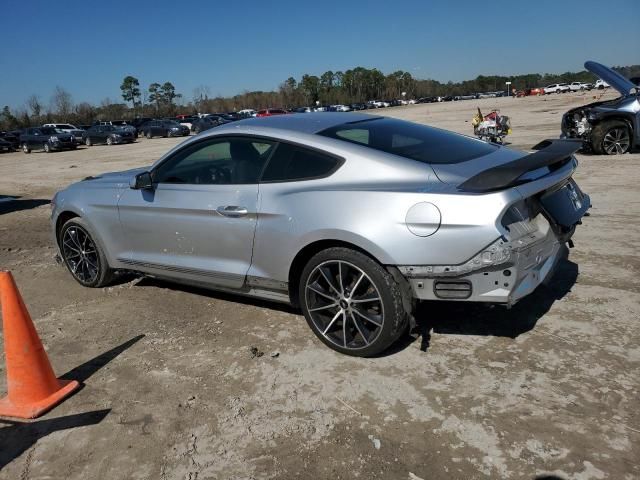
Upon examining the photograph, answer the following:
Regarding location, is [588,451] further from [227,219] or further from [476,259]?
[227,219]

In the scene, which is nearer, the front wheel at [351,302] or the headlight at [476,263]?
the headlight at [476,263]

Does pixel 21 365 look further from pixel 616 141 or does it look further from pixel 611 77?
pixel 616 141

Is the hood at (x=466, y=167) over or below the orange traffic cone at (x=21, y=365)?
over

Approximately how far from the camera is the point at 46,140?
31641 mm

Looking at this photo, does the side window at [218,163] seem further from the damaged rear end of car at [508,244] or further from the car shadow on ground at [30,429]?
the car shadow on ground at [30,429]

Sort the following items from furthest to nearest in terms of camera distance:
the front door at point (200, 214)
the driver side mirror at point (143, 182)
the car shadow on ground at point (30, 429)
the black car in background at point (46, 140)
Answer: the black car in background at point (46, 140)
the driver side mirror at point (143, 182)
the front door at point (200, 214)
the car shadow on ground at point (30, 429)

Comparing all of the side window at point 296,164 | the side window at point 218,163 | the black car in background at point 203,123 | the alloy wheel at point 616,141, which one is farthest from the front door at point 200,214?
the black car in background at point 203,123

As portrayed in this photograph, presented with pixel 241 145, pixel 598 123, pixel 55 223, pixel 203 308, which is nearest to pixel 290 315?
pixel 203 308

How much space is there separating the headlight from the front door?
4.36ft

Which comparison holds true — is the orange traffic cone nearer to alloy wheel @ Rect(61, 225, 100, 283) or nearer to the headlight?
alloy wheel @ Rect(61, 225, 100, 283)

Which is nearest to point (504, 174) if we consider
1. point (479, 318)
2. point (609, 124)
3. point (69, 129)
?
point (479, 318)

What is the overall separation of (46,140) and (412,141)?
33.3 meters

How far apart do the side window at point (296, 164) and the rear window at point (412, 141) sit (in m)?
0.21

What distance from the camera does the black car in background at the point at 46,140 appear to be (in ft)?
103
